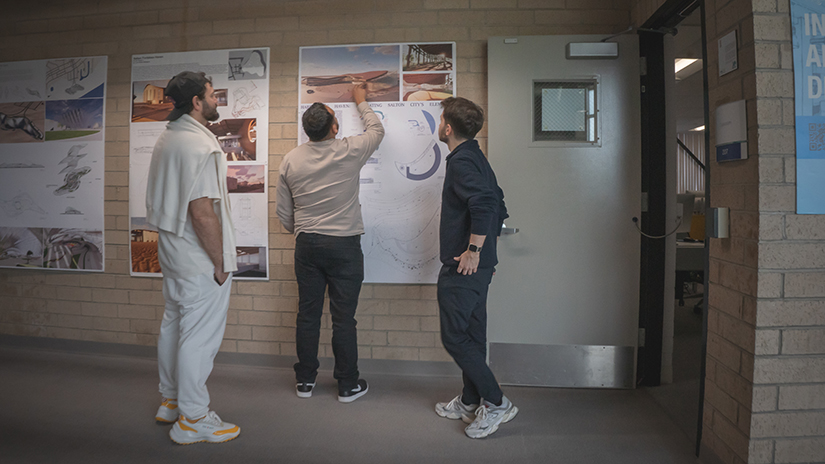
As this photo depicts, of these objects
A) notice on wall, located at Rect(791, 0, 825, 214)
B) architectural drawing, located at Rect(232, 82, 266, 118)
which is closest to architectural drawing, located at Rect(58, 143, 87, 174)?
architectural drawing, located at Rect(232, 82, 266, 118)

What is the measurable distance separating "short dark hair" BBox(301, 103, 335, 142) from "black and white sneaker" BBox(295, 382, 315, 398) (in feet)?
5.06

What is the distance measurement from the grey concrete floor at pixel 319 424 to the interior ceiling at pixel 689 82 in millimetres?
2069

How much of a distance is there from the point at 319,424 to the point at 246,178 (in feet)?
5.89

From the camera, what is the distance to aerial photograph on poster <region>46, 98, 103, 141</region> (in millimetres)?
3412

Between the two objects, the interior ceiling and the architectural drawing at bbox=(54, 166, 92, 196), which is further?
the interior ceiling

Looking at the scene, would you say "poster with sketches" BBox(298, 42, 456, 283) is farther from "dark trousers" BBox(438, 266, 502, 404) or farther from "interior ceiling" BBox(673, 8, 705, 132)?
"interior ceiling" BBox(673, 8, 705, 132)

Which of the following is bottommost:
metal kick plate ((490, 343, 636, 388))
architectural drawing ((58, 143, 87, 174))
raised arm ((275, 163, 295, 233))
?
metal kick plate ((490, 343, 636, 388))

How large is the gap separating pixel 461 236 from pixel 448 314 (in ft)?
1.33

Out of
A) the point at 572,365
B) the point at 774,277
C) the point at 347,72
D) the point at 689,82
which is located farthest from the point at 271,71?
the point at 689,82

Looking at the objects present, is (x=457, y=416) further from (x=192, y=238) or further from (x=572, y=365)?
(x=192, y=238)

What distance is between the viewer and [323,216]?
264 centimetres

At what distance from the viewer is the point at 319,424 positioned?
239 centimetres

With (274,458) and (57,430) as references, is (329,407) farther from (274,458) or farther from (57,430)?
(57,430)

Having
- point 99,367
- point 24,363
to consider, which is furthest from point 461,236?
point 24,363
